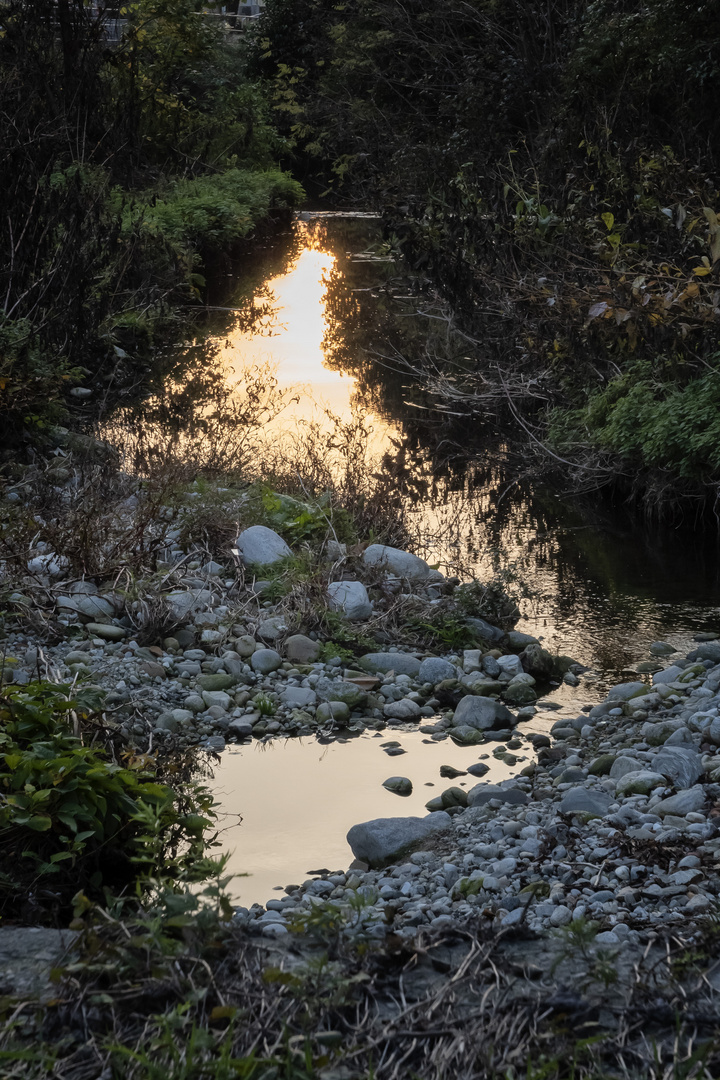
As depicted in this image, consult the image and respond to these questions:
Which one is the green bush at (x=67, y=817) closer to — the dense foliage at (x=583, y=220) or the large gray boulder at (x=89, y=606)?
the large gray boulder at (x=89, y=606)

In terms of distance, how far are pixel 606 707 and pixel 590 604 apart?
1865mm

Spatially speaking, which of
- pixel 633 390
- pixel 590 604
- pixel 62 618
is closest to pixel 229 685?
pixel 62 618

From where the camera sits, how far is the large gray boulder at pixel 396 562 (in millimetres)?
6621

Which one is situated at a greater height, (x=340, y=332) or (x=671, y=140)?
(x=671, y=140)

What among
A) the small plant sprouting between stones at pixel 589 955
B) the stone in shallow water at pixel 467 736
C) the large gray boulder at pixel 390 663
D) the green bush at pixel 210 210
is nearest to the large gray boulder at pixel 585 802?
the stone in shallow water at pixel 467 736

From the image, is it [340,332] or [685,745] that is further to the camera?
[340,332]

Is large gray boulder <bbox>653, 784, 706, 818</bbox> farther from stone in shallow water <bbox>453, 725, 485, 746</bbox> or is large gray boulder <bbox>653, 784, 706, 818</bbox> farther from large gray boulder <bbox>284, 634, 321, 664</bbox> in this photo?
large gray boulder <bbox>284, 634, 321, 664</bbox>

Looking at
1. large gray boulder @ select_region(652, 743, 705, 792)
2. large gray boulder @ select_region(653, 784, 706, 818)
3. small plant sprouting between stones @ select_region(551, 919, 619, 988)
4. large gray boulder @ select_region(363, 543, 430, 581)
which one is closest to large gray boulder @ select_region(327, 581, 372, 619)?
large gray boulder @ select_region(363, 543, 430, 581)

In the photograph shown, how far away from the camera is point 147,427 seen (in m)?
10.1

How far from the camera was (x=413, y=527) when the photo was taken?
7789 millimetres

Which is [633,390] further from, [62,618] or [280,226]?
[280,226]

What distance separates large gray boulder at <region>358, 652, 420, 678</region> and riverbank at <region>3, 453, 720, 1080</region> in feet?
0.04

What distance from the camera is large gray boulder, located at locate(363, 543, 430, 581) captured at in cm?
662

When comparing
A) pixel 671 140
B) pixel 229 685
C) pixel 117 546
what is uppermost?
pixel 671 140
